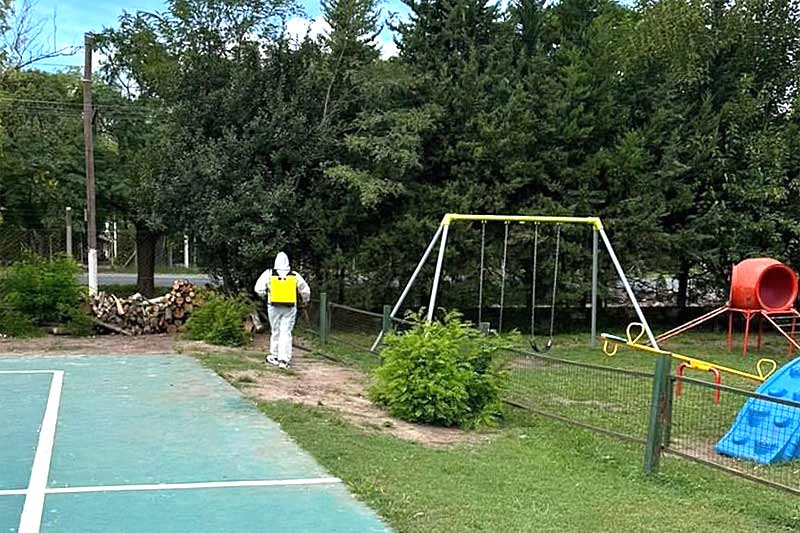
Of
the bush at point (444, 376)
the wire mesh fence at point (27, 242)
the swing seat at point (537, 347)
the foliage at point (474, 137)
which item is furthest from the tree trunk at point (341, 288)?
the wire mesh fence at point (27, 242)

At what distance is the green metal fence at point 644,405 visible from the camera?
641cm

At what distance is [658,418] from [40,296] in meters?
12.2

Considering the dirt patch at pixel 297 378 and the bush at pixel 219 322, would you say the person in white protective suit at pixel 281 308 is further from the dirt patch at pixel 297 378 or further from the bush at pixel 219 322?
the bush at pixel 219 322

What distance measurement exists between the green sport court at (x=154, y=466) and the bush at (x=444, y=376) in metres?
1.37


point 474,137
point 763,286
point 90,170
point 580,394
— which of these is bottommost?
point 580,394

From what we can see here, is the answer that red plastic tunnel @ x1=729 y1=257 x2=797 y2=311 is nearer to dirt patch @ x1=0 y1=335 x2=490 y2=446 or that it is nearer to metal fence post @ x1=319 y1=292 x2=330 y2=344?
metal fence post @ x1=319 y1=292 x2=330 y2=344

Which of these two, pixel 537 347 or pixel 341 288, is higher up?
pixel 341 288

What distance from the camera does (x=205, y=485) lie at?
5836 mm

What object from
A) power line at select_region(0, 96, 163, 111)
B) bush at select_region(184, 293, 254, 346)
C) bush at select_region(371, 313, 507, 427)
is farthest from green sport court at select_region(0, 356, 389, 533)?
power line at select_region(0, 96, 163, 111)

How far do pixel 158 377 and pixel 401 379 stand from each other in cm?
370

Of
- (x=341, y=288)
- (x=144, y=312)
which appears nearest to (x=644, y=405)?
(x=341, y=288)

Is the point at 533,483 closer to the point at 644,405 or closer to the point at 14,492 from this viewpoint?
the point at 14,492

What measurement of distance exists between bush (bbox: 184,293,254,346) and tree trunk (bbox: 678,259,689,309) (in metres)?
10.2

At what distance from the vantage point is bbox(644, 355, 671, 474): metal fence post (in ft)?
20.9
